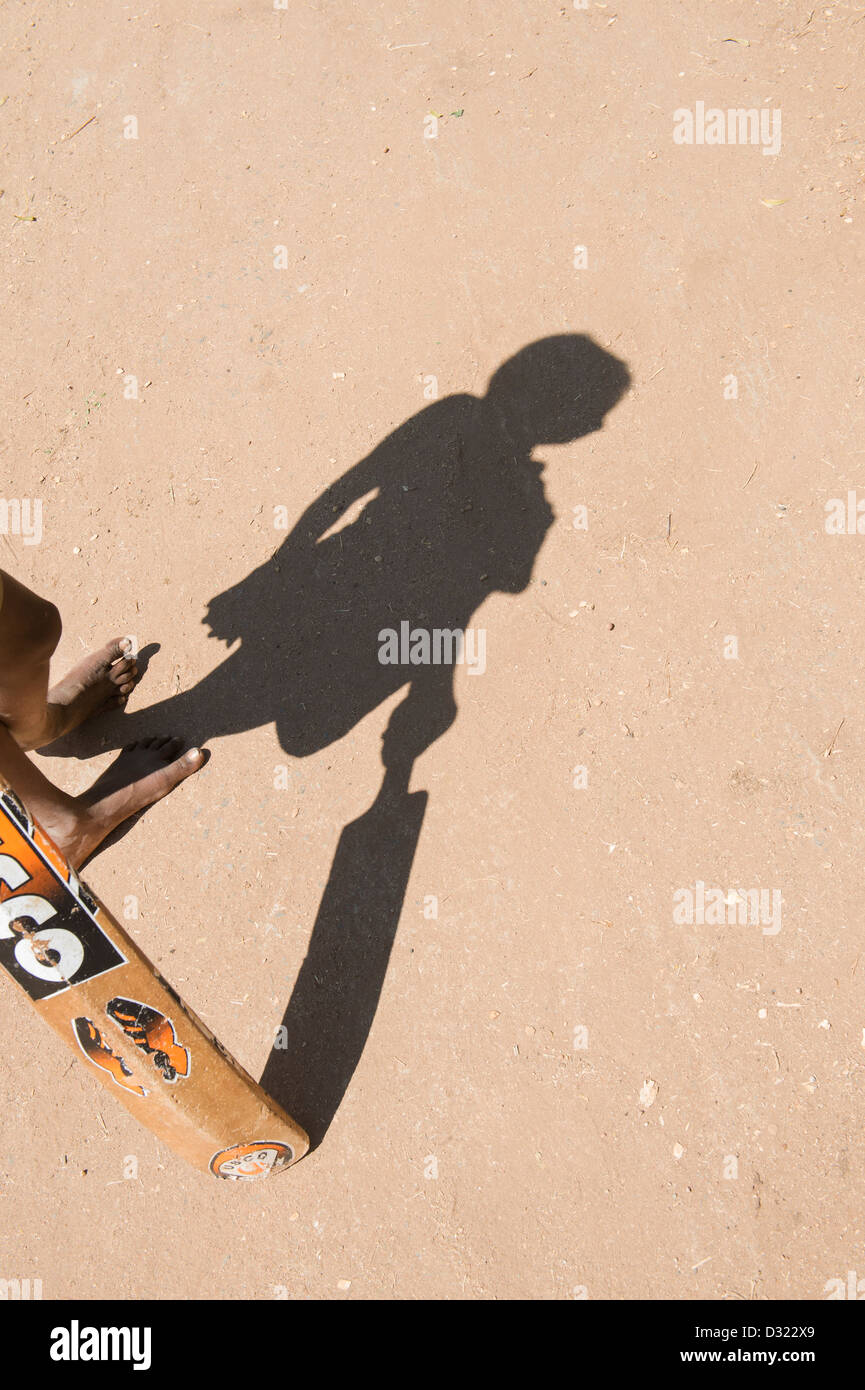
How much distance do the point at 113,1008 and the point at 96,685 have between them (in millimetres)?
1677

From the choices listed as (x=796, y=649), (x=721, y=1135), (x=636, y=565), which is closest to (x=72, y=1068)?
(x=721, y=1135)

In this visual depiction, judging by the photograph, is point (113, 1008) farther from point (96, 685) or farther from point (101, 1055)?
point (96, 685)

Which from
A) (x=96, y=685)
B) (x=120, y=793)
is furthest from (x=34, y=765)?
(x=96, y=685)

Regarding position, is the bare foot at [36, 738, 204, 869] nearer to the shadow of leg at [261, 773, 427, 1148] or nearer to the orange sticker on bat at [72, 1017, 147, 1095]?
the shadow of leg at [261, 773, 427, 1148]

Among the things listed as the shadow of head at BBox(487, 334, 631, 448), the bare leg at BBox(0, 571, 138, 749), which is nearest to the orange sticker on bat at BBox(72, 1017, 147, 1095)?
the bare leg at BBox(0, 571, 138, 749)

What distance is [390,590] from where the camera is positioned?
4074 millimetres

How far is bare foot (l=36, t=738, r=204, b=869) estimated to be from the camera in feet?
11.5

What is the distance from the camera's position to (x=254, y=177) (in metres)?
4.93

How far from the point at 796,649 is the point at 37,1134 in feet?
11.9

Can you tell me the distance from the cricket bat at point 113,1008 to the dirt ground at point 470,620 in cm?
51

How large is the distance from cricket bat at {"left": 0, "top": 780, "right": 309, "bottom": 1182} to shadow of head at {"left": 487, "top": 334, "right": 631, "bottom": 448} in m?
2.78

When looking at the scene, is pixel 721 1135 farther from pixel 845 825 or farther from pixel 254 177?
pixel 254 177

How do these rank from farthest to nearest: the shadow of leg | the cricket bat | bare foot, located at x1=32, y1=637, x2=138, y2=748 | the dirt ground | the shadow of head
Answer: the shadow of head < bare foot, located at x1=32, y1=637, x2=138, y2=748 < the shadow of leg < the dirt ground < the cricket bat

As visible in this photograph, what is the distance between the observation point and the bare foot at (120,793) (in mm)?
3518
